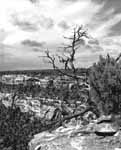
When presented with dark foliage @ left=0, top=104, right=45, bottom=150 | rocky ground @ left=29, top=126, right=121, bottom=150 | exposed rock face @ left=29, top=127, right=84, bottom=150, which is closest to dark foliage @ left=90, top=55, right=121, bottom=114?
rocky ground @ left=29, top=126, right=121, bottom=150

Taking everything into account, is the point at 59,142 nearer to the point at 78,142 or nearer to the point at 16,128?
the point at 78,142

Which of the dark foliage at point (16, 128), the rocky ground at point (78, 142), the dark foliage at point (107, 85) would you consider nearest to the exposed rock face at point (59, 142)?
the rocky ground at point (78, 142)

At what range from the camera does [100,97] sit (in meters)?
10.6

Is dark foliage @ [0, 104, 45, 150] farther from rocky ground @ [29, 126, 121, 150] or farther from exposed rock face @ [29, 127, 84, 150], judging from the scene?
rocky ground @ [29, 126, 121, 150]

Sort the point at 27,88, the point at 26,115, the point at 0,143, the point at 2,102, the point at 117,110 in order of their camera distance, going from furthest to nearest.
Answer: the point at 27,88 < the point at 2,102 < the point at 26,115 < the point at 0,143 < the point at 117,110

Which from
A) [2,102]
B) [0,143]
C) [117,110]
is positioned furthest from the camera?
[2,102]

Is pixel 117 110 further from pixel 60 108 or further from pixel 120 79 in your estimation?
pixel 60 108

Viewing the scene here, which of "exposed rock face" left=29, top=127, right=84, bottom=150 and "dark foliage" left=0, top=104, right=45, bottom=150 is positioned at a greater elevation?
"exposed rock face" left=29, top=127, right=84, bottom=150

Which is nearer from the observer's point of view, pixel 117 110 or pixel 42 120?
pixel 117 110

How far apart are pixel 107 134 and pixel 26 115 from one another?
35.4ft

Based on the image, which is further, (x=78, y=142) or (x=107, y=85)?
(x=107, y=85)

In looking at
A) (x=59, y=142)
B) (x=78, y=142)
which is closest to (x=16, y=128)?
(x=59, y=142)

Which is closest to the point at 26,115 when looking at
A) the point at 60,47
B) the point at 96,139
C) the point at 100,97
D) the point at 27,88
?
the point at 60,47

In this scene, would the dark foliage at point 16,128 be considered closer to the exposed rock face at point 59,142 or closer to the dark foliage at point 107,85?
the exposed rock face at point 59,142
